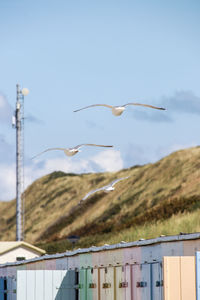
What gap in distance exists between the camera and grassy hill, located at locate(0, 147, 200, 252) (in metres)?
79.6

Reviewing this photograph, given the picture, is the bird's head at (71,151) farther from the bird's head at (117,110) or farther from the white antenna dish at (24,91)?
the white antenna dish at (24,91)

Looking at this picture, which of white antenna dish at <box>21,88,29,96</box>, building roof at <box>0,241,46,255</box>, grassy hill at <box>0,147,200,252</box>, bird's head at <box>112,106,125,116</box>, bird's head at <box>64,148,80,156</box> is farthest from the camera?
grassy hill at <box>0,147,200,252</box>

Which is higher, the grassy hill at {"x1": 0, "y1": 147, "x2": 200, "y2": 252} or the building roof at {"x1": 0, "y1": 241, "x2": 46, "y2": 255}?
the grassy hill at {"x1": 0, "y1": 147, "x2": 200, "y2": 252}

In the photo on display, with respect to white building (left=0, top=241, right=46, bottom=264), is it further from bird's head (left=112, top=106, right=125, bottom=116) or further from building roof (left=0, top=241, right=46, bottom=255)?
bird's head (left=112, top=106, right=125, bottom=116)

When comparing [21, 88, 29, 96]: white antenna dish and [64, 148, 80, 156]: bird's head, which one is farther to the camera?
[21, 88, 29, 96]: white antenna dish

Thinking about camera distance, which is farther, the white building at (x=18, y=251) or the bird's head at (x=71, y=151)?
the white building at (x=18, y=251)

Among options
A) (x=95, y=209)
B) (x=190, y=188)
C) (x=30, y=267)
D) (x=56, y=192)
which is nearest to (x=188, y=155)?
(x=95, y=209)

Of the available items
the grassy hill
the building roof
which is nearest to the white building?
the building roof

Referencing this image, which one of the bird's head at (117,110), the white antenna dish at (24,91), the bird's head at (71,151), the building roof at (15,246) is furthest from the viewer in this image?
the white antenna dish at (24,91)

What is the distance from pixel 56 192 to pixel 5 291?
125016 mm

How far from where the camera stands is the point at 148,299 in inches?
978

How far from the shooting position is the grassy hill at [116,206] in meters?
79.6

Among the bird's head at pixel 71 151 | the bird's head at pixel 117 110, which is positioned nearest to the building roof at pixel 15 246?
the bird's head at pixel 71 151

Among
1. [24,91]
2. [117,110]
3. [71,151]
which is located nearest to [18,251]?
[24,91]
